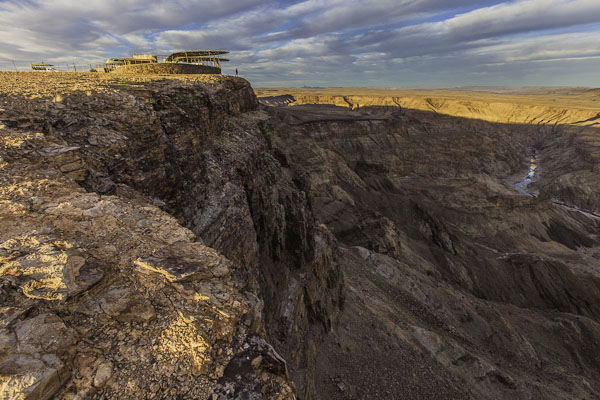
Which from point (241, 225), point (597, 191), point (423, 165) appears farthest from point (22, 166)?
point (597, 191)

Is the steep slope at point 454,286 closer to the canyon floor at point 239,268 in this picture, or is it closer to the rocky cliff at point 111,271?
the canyon floor at point 239,268

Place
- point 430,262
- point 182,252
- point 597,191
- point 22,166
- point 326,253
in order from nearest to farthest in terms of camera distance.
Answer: point 182,252
point 22,166
point 326,253
point 430,262
point 597,191

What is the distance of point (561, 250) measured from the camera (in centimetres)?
4638

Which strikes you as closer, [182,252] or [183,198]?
[182,252]

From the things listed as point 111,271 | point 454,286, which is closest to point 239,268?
point 111,271

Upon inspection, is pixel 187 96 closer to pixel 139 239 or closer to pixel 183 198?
pixel 183 198

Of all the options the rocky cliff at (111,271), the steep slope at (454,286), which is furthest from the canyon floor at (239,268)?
the steep slope at (454,286)

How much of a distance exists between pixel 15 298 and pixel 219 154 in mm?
12582

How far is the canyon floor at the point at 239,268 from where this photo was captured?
393cm

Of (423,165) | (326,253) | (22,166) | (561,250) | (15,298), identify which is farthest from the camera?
(423,165)

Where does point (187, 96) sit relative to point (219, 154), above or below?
above

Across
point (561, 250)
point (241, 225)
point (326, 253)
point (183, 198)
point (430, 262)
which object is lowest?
point (561, 250)

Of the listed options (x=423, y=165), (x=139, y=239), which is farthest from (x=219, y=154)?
(x=423, y=165)

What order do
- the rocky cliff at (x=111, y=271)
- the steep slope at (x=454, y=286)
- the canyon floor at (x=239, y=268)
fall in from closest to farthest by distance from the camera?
1. the rocky cliff at (x=111, y=271)
2. the canyon floor at (x=239, y=268)
3. the steep slope at (x=454, y=286)
